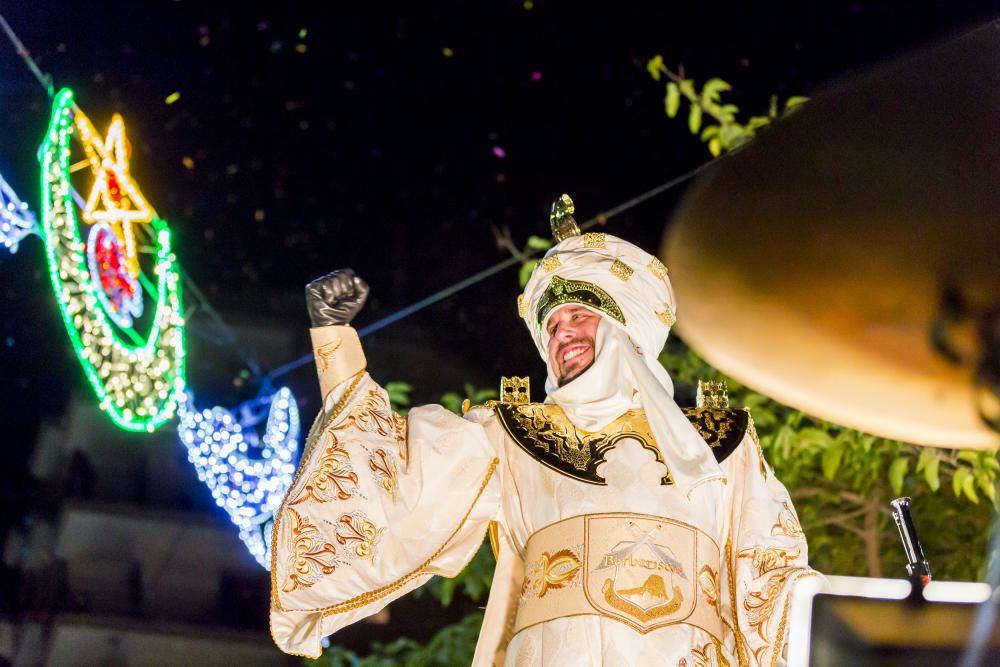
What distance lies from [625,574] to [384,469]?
58 cm

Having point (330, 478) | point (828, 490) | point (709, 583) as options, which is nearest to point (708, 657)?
point (709, 583)

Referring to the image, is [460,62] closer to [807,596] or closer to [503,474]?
[503,474]

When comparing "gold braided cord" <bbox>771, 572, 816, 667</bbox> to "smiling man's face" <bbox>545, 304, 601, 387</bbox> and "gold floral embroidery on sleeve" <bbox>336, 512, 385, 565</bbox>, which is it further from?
"gold floral embroidery on sleeve" <bbox>336, 512, 385, 565</bbox>

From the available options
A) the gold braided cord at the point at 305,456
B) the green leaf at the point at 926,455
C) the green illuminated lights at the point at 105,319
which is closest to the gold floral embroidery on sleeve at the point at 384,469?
the gold braided cord at the point at 305,456

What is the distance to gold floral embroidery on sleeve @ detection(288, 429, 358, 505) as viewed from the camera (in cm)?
295

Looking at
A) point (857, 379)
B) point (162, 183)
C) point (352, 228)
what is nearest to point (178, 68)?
point (162, 183)

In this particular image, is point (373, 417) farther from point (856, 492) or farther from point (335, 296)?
point (856, 492)

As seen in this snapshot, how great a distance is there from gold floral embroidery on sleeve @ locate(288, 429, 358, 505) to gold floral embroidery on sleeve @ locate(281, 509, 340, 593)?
0.06 m

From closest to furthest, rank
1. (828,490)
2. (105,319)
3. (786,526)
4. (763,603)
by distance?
(763,603), (786,526), (105,319), (828,490)

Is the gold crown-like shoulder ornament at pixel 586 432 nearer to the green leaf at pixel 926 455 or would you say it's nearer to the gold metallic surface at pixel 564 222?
the gold metallic surface at pixel 564 222

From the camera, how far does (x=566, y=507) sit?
304 cm

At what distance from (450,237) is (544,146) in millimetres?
609

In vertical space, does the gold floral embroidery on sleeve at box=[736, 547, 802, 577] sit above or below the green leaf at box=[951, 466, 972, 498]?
below

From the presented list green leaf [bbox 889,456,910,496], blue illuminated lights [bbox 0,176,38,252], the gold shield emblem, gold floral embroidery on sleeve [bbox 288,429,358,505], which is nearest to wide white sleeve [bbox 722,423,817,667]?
the gold shield emblem
